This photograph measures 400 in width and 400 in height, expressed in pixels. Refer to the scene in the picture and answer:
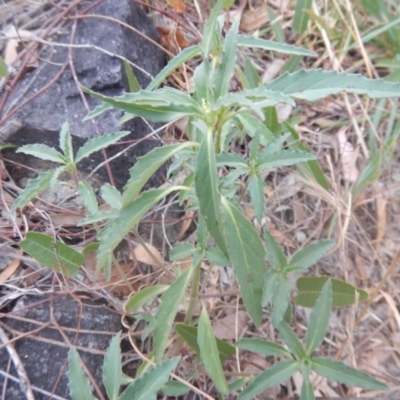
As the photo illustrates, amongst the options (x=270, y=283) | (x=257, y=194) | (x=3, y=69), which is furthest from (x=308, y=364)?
(x=3, y=69)

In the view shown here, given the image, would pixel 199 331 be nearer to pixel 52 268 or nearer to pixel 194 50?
pixel 52 268

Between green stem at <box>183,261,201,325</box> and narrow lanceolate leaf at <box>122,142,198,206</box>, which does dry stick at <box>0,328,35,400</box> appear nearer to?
green stem at <box>183,261,201,325</box>

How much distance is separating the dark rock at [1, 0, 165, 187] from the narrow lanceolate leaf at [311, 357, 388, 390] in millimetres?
753

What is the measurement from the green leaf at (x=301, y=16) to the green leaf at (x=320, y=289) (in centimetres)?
102

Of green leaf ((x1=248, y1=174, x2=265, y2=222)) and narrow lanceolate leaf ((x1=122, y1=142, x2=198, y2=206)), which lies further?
green leaf ((x1=248, y1=174, x2=265, y2=222))

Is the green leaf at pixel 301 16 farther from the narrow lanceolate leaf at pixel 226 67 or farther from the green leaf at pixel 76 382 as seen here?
the green leaf at pixel 76 382

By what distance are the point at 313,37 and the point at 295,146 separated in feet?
2.14

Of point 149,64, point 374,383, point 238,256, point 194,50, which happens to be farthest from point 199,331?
point 149,64

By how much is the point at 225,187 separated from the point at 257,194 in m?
0.08

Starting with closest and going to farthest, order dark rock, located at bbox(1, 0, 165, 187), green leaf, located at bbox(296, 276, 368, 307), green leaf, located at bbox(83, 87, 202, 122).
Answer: green leaf, located at bbox(83, 87, 202, 122) → green leaf, located at bbox(296, 276, 368, 307) → dark rock, located at bbox(1, 0, 165, 187)

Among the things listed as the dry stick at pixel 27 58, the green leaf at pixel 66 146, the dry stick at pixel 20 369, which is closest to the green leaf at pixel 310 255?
the green leaf at pixel 66 146

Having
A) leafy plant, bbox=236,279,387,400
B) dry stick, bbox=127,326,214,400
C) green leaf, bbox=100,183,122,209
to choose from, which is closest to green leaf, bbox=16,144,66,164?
green leaf, bbox=100,183,122,209

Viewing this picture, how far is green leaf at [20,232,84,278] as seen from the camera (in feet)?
3.83

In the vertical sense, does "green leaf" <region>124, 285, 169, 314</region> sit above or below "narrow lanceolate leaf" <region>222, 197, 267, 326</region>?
below
